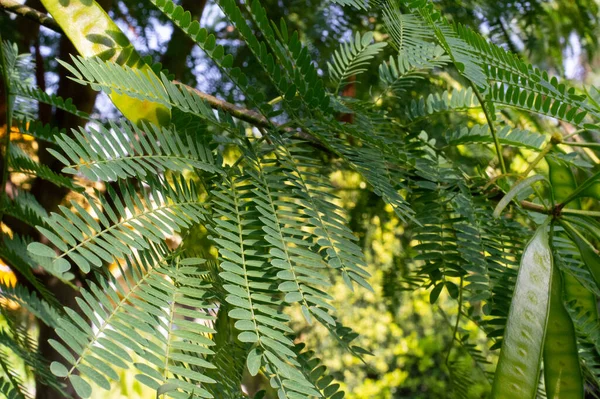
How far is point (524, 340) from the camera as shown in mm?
380

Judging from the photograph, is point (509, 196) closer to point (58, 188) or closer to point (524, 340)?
point (524, 340)

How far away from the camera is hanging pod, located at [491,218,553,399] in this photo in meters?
0.38

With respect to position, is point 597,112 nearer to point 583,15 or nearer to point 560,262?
point 560,262

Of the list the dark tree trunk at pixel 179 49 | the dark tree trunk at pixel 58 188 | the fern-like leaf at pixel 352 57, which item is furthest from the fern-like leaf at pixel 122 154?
the dark tree trunk at pixel 179 49

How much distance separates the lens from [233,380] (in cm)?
A: 40

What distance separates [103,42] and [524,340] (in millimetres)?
378

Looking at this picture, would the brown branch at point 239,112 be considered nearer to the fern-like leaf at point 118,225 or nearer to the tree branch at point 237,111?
the tree branch at point 237,111

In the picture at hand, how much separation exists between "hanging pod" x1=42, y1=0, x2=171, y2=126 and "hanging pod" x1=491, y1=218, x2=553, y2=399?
29 cm

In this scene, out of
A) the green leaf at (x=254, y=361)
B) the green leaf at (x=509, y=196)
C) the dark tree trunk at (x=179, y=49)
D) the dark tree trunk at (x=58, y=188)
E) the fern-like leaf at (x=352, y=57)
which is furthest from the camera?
the dark tree trunk at (x=179, y=49)

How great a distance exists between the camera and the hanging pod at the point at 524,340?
0.38m

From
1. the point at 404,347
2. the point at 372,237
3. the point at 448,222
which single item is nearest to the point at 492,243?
the point at 448,222

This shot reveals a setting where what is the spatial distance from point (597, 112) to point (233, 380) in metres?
0.33

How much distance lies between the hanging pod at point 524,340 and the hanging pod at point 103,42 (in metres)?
0.29

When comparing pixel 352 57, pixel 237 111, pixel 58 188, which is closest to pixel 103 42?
pixel 237 111
